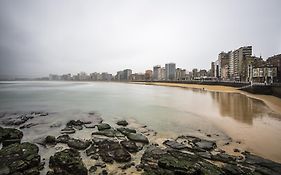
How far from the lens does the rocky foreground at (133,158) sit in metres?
7.55

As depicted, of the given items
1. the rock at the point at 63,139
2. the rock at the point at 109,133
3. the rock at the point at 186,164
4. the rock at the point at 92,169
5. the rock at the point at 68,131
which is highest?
the rock at the point at 186,164

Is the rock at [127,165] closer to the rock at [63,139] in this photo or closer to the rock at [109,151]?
the rock at [109,151]

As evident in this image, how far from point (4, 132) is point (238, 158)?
1474 centimetres

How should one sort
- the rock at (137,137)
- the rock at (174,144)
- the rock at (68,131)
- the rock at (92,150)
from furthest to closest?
the rock at (68,131)
the rock at (137,137)
the rock at (174,144)
the rock at (92,150)

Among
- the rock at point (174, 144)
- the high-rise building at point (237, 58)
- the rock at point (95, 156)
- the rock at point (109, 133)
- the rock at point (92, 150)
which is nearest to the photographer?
the rock at point (95, 156)

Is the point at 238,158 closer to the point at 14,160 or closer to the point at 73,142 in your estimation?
the point at 73,142

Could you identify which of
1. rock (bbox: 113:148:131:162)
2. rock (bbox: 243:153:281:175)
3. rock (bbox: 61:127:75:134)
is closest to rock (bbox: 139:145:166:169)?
rock (bbox: 113:148:131:162)

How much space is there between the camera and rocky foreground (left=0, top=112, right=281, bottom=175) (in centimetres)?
755

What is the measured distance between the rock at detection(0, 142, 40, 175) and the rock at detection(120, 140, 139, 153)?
4453 millimetres

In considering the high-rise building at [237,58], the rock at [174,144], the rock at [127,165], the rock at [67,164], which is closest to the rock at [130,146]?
the rock at [127,165]

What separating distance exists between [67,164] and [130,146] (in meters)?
3.60

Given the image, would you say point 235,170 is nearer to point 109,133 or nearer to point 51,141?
point 109,133

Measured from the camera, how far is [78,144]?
10.8 m

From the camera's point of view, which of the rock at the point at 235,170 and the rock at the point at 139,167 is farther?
the rock at the point at 139,167
